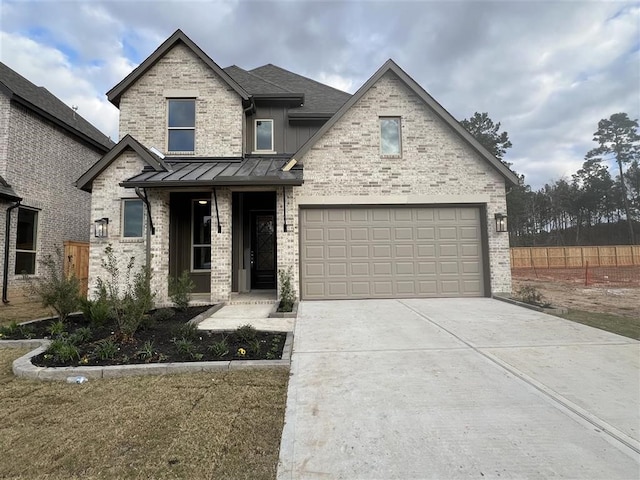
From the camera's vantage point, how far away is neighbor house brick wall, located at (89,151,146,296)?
8781 millimetres

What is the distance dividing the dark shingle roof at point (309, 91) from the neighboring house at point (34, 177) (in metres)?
8.25

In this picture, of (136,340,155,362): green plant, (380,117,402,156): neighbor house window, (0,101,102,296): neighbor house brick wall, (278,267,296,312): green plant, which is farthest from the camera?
(0,101,102,296): neighbor house brick wall

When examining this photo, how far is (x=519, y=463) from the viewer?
7.44ft

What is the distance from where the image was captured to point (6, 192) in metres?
9.95

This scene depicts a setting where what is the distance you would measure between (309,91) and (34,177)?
10430 mm

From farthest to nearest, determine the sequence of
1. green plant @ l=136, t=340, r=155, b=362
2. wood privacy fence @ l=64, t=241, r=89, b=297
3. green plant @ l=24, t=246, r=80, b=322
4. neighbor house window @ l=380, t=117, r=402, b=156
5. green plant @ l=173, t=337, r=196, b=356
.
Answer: wood privacy fence @ l=64, t=241, r=89, b=297 < neighbor house window @ l=380, t=117, r=402, b=156 < green plant @ l=24, t=246, r=80, b=322 < green plant @ l=173, t=337, r=196, b=356 < green plant @ l=136, t=340, r=155, b=362

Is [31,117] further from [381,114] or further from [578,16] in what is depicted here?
[578,16]

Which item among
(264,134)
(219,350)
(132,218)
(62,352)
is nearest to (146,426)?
(219,350)

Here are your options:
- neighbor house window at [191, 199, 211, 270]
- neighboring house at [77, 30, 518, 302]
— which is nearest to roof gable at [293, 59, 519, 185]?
neighboring house at [77, 30, 518, 302]

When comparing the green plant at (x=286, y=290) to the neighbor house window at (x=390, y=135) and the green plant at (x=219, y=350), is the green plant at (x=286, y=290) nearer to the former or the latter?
the green plant at (x=219, y=350)

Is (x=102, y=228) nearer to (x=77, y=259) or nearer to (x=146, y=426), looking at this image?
(x=77, y=259)

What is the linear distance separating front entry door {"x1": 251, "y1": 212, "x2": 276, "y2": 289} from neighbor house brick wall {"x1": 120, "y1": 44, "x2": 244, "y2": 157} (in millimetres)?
2257

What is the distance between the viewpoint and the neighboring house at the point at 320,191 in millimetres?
8789

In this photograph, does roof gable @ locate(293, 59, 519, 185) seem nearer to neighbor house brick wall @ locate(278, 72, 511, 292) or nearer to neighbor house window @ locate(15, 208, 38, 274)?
neighbor house brick wall @ locate(278, 72, 511, 292)
